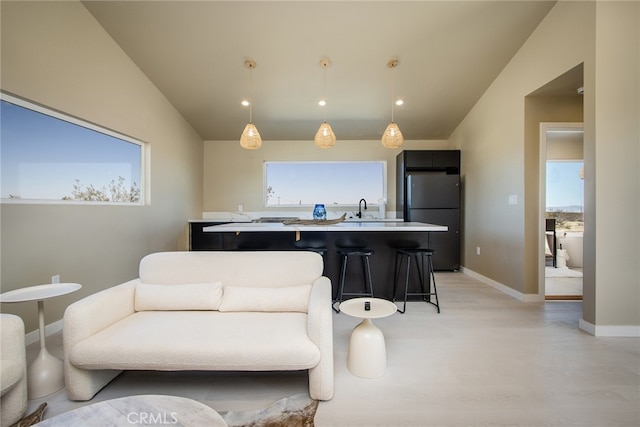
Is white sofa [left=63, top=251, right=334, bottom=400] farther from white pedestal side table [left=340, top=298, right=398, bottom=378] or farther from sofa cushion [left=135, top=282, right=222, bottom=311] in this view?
white pedestal side table [left=340, top=298, right=398, bottom=378]

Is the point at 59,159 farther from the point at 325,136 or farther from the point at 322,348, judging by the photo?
the point at 322,348

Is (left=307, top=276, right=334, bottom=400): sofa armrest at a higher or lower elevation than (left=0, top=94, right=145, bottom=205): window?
lower

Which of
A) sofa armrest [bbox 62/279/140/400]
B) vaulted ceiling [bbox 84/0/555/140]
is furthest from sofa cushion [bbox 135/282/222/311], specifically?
vaulted ceiling [bbox 84/0/555/140]

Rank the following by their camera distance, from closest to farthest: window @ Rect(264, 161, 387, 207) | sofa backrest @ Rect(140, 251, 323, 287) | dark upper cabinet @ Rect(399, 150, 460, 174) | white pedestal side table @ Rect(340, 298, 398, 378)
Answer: white pedestal side table @ Rect(340, 298, 398, 378)
sofa backrest @ Rect(140, 251, 323, 287)
dark upper cabinet @ Rect(399, 150, 460, 174)
window @ Rect(264, 161, 387, 207)

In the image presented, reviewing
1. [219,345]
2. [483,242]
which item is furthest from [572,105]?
[219,345]

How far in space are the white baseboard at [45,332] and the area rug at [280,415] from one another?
1.91 meters

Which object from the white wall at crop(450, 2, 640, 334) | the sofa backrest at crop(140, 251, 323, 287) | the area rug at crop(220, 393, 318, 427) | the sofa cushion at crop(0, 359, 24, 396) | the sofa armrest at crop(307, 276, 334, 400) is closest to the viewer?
the sofa cushion at crop(0, 359, 24, 396)

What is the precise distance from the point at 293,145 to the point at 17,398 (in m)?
4.58

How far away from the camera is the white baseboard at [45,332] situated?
6.82 ft

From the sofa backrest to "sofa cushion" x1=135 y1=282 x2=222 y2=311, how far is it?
0.11 m

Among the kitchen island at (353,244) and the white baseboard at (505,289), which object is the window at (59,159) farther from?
the white baseboard at (505,289)

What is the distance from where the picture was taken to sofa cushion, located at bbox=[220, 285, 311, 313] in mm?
1835

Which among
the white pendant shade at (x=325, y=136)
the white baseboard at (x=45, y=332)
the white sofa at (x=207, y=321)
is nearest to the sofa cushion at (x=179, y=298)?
the white sofa at (x=207, y=321)

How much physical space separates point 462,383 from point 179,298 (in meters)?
1.92
